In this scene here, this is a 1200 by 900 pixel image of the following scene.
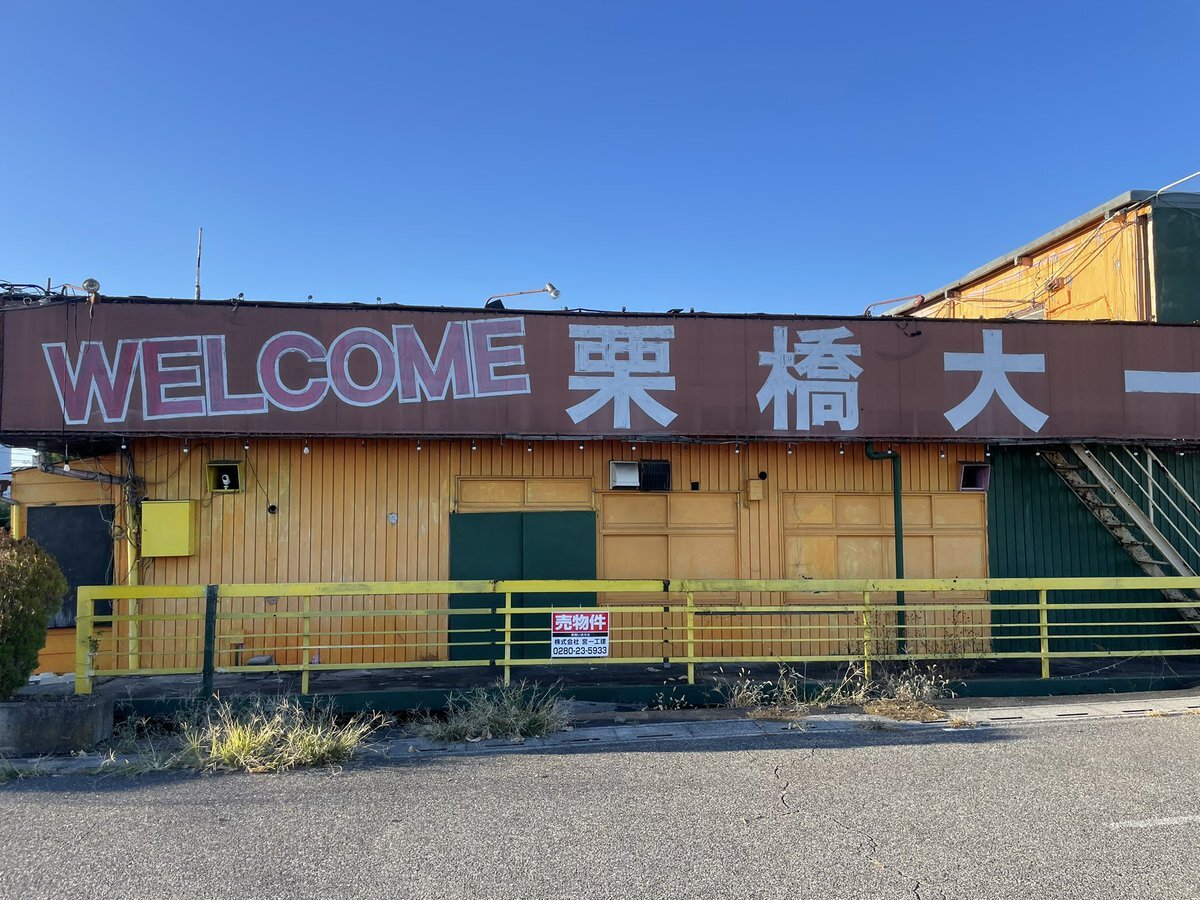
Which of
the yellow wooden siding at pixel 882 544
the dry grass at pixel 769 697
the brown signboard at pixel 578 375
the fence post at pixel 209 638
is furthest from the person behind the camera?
the yellow wooden siding at pixel 882 544

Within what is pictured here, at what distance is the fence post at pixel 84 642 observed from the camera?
7.66 metres

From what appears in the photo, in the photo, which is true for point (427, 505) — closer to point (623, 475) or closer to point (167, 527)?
point (623, 475)

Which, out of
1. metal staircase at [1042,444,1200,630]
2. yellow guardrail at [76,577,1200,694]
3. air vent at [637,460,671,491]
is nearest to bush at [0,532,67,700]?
yellow guardrail at [76,577,1200,694]

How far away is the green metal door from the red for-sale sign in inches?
74.0

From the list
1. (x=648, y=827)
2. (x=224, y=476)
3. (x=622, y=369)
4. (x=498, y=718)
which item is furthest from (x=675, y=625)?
(x=224, y=476)

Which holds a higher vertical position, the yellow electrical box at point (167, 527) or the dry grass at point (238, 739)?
the yellow electrical box at point (167, 527)

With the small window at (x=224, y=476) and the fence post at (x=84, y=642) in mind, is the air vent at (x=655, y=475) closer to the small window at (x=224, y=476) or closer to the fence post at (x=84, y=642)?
the small window at (x=224, y=476)

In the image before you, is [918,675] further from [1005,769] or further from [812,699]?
[1005,769]

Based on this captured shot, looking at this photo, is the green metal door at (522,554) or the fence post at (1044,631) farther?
the green metal door at (522,554)

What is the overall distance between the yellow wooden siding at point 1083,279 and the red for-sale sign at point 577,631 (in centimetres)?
881

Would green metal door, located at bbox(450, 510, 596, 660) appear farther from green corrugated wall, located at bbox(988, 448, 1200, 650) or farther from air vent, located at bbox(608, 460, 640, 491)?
green corrugated wall, located at bbox(988, 448, 1200, 650)

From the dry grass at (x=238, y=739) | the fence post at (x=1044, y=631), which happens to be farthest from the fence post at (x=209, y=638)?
the fence post at (x=1044, y=631)

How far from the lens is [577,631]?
873 cm

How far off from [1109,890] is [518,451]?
7797 mm
